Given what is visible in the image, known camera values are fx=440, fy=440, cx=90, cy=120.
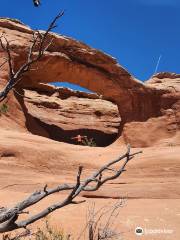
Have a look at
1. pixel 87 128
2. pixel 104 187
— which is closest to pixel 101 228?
pixel 104 187

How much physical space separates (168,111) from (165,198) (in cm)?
1299

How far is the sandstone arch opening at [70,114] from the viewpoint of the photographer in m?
23.9

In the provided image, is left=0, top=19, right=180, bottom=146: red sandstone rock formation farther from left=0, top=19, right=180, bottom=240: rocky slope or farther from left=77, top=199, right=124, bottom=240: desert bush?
left=77, top=199, right=124, bottom=240: desert bush

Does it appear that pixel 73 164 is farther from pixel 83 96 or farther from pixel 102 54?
pixel 83 96

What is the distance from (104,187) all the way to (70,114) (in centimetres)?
1563

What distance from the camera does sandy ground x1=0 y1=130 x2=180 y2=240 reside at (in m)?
8.46

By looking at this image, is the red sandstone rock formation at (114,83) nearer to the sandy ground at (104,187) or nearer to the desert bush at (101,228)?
the sandy ground at (104,187)

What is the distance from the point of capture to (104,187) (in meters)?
11.0

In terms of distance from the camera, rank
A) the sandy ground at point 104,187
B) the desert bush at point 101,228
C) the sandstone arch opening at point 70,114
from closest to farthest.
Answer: the desert bush at point 101,228 < the sandy ground at point 104,187 < the sandstone arch opening at point 70,114

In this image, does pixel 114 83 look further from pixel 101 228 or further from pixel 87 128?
pixel 101 228

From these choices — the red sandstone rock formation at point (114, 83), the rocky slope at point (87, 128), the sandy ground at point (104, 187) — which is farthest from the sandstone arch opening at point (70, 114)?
the sandy ground at point (104, 187)

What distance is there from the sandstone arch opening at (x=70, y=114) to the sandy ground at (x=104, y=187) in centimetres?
889

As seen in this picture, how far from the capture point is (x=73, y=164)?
12.5 metres

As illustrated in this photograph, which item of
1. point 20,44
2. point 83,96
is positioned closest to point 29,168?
point 20,44
